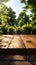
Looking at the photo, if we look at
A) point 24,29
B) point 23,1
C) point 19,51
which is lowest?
point 24,29

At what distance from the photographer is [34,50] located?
85cm

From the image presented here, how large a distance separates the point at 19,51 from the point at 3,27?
13.7 ft

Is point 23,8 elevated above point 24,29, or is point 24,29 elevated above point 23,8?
point 23,8

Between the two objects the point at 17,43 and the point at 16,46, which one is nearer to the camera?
the point at 16,46

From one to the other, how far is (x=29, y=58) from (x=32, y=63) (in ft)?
0.27

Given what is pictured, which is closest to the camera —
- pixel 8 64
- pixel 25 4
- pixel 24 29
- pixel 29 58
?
pixel 8 64

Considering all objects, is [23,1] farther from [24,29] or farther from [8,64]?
[8,64]

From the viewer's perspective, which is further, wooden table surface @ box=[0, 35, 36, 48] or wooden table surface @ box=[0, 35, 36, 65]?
wooden table surface @ box=[0, 35, 36, 48]

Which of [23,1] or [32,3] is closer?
[32,3]

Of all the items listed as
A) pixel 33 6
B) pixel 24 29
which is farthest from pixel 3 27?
pixel 33 6

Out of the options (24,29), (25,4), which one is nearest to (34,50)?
(25,4)

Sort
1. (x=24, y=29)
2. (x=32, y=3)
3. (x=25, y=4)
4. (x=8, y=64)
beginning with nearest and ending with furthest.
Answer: (x=8, y=64)
(x=32, y=3)
(x=25, y=4)
(x=24, y=29)

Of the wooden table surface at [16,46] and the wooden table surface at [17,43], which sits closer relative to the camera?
the wooden table surface at [16,46]

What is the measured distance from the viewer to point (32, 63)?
25.2 inches
